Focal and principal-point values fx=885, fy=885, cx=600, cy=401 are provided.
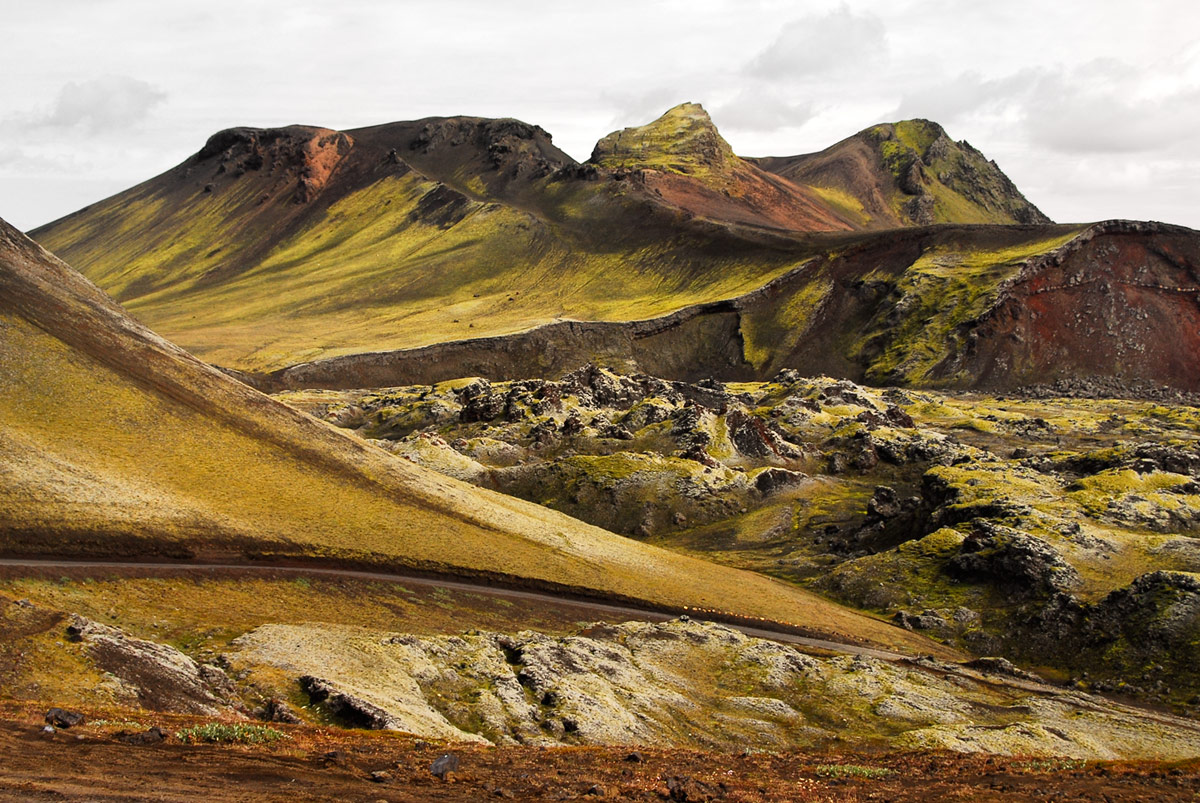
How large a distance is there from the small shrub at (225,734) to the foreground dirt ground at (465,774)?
47cm

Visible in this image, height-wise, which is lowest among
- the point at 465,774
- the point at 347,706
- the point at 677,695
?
the point at 677,695

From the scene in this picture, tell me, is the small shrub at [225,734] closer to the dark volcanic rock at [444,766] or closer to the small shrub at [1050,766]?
the dark volcanic rock at [444,766]

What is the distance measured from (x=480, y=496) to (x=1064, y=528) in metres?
53.4

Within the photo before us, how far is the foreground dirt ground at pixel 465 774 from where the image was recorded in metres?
25.1

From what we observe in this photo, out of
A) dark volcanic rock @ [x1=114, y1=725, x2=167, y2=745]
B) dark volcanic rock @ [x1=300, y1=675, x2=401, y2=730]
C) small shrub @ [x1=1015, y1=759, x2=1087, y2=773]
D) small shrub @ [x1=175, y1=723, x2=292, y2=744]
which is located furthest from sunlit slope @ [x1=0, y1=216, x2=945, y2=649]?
small shrub @ [x1=1015, y1=759, x2=1087, y2=773]

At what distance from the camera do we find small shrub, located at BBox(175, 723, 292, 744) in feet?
97.5

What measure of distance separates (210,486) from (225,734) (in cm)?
3923

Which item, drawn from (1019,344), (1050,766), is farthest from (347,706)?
(1019,344)

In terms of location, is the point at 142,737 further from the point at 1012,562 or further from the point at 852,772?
the point at 1012,562

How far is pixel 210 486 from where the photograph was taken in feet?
215

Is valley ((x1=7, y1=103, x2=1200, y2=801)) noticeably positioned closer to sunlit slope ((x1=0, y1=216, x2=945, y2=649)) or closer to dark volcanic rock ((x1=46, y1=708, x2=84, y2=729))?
sunlit slope ((x1=0, y1=216, x2=945, y2=649))

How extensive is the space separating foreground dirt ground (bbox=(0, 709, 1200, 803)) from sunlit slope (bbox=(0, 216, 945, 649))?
94.7ft

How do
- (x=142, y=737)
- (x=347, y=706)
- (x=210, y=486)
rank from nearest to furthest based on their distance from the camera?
(x=142, y=737) → (x=347, y=706) → (x=210, y=486)

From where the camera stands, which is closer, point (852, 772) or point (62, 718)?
point (62, 718)
